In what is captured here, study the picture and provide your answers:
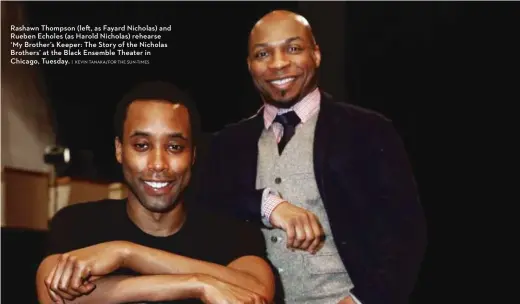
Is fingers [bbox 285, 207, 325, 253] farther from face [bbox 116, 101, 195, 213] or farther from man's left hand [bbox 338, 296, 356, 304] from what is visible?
face [bbox 116, 101, 195, 213]

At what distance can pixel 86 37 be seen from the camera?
1907 mm

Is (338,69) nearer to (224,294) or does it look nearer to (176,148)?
(176,148)

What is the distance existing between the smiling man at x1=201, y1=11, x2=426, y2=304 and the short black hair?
179 mm

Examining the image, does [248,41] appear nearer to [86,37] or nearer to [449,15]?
Answer: [86,37]

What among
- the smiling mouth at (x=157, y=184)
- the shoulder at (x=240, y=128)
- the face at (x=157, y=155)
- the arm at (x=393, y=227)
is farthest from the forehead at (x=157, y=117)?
the arm at (x=393, y=227)

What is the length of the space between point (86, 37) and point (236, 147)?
22.6 inches

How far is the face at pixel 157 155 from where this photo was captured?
59.7 inches

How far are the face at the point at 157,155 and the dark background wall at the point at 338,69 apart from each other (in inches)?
10.7

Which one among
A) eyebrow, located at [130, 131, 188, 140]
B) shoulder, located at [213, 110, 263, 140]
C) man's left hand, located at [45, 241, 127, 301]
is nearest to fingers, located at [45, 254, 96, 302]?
man's left hand, located at [45, 241, 127, 301]

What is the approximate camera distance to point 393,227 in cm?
162

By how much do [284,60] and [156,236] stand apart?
1.78 feet

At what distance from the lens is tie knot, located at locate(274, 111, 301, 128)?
168cm

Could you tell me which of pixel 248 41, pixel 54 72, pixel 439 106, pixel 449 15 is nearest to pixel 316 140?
pixel 248 41

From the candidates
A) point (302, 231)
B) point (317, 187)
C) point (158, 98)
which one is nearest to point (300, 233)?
point (302, 231)
